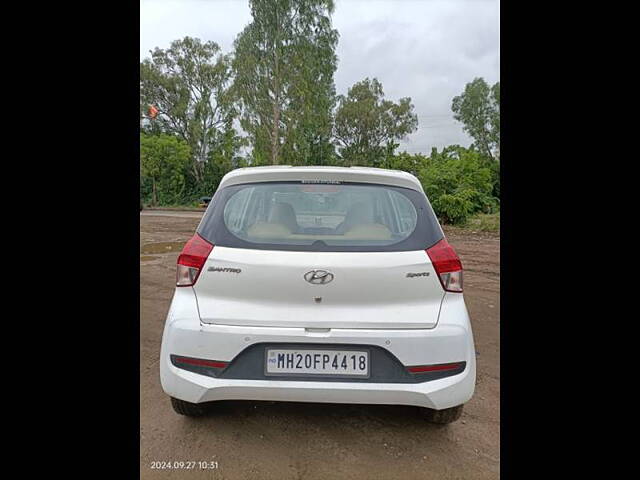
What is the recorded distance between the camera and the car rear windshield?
2.06 m

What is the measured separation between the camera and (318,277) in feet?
6.40

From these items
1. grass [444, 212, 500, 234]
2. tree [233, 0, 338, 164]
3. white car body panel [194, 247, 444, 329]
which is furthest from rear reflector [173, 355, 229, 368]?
tree [233, 0, 338, 164]

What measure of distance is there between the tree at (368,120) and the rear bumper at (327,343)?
32.1m

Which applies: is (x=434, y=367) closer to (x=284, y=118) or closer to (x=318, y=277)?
(x=318, y=277)

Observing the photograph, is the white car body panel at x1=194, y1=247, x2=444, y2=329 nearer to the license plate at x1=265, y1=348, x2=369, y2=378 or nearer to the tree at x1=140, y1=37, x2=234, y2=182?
the license plate at x1=265, y1=348, x2=369, y2=378

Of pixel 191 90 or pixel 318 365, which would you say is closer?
pixel 318 365

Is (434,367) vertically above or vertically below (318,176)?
below

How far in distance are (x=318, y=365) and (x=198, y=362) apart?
0.59 m

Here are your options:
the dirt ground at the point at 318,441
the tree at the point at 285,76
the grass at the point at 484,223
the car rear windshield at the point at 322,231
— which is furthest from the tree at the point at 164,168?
the car rear windshield at the point at 322,231

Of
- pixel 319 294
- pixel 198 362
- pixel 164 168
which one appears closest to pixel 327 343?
pixel 319 294

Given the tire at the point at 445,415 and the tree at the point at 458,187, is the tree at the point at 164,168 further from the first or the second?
the tire at the point at 445,415

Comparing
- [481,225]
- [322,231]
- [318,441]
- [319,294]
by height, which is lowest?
[318,441]
